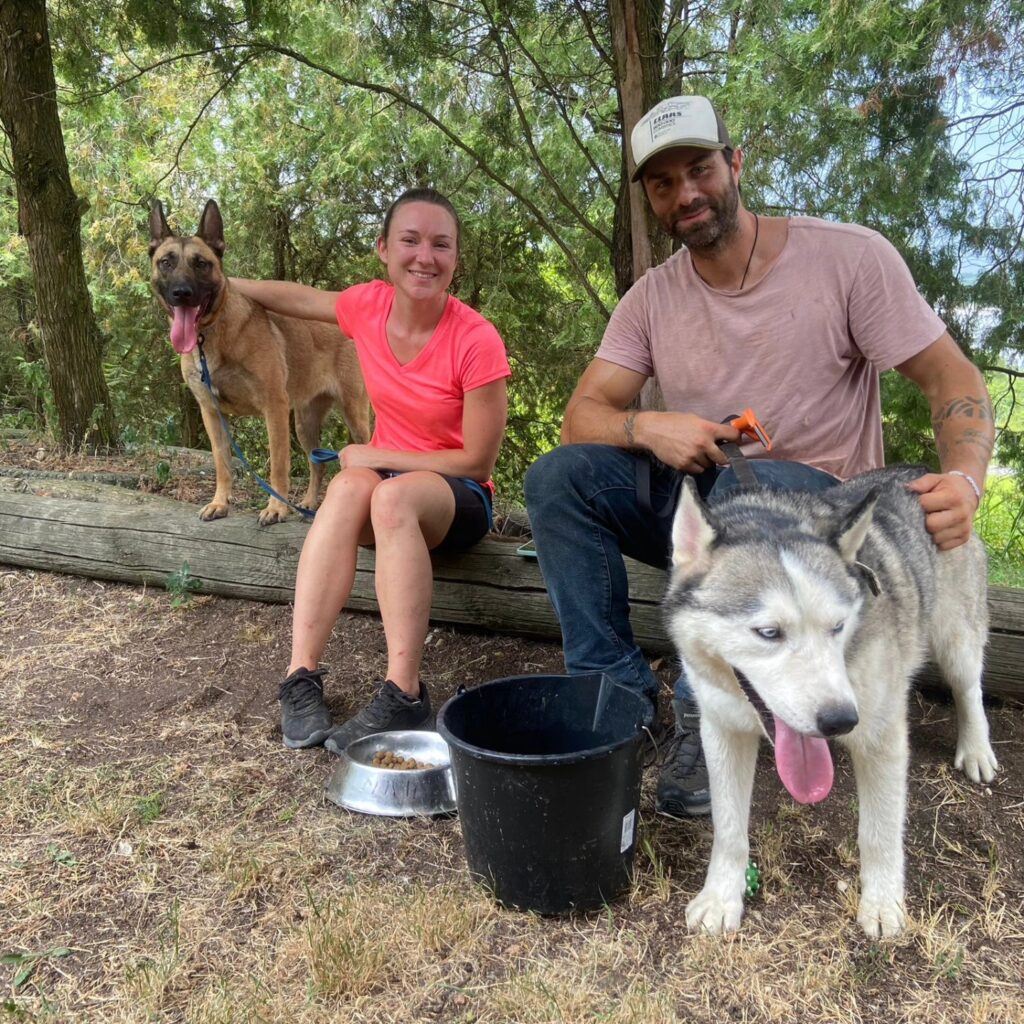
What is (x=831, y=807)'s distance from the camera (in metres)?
2.78

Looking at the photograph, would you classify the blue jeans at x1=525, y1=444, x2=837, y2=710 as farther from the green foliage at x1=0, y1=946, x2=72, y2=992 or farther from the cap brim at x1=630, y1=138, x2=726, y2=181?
the green foliage at x1=0, y1=946, x2=72, y2=992

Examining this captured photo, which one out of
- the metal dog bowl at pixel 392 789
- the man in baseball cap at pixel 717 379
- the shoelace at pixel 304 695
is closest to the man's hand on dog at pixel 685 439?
the man in baseball cap at pixel 717 379

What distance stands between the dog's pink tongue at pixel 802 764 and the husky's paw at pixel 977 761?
1.28 meters

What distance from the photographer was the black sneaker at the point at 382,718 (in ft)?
10.5

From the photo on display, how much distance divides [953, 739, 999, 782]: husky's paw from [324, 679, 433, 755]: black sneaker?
1952mm

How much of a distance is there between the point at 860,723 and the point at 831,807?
0.84 m

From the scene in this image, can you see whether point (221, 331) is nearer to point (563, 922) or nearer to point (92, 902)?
point (92, 902)

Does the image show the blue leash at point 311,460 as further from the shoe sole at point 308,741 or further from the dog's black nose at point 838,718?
the dog's black nose at point 838,718

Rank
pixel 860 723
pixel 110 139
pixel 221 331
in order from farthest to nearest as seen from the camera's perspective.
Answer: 1. pixel 110 139
2. pixel 221 331
3. pixel 860 723

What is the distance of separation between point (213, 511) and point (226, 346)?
1.07 metres

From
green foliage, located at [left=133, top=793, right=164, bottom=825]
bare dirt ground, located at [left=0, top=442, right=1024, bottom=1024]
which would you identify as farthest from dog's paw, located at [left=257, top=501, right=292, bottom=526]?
green foliage, located at [left=133, top=793, right=164, bottom=825]

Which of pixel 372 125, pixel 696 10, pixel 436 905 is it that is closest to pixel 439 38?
pixel 696 10

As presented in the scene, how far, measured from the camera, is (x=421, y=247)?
3488mm

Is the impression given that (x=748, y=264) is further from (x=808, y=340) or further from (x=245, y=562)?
(x=245, y=562)
